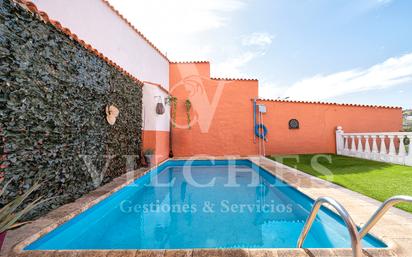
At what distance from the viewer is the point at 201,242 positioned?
2850 mm

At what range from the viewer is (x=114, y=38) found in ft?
21.7

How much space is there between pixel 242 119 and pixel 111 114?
7.53 m

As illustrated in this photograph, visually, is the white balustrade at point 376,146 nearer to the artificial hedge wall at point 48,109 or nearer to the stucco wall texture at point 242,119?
the stucco wall texture at point 242,119

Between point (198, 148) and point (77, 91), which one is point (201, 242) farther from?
point (198, 148)

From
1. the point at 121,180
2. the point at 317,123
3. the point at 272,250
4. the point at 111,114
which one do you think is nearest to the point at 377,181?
the point at 272,250

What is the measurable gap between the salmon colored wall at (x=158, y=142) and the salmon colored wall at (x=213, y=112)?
4.44ft

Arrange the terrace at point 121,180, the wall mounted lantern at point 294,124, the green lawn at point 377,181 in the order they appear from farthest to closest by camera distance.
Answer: the wall mounted lantern at point 294,124 < the green lawn at point 377,181 < the terrace at point 121,180

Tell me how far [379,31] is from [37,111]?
11879mm

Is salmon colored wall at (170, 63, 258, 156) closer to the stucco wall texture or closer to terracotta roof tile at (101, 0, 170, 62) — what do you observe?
the stucco wall texture

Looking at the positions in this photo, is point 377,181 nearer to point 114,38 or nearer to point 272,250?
point 272,250

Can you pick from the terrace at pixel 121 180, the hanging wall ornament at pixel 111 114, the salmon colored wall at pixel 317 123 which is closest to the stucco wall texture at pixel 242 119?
the salmon colored wall at pixel 317 123

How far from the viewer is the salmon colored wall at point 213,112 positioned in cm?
1108

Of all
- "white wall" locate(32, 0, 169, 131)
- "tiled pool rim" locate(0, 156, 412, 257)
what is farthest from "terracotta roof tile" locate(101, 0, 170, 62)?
"tiled pool rim" locate(0, 156, 412, 257)

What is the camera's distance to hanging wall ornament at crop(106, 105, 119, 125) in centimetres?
504
